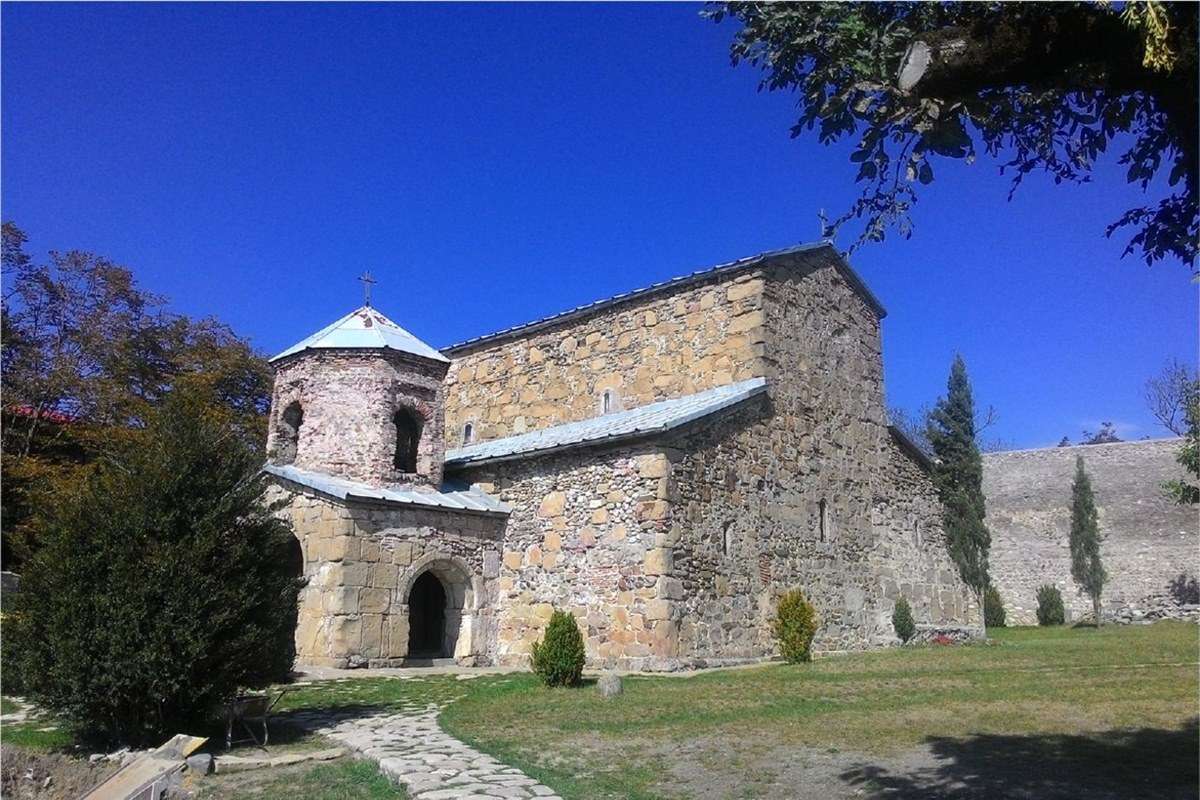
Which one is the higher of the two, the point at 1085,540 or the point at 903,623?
the point at 1085,540

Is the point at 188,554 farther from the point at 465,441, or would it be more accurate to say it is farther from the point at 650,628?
the point at 465,441

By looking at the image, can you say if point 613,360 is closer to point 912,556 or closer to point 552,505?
point 552,505

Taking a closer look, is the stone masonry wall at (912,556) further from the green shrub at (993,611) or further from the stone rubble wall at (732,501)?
the green shrub at (993,611)

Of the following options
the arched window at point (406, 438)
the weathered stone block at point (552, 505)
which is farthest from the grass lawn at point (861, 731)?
the arched window at point (406, 438)

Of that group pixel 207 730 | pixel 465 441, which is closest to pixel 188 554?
pixel 207 730

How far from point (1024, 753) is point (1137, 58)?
5.26m

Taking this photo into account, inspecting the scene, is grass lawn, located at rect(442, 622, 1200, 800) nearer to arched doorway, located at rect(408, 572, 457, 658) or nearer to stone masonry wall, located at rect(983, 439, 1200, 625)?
arched doorway, located at rect(408, 572, 457, 658)

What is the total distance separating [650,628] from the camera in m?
13.6

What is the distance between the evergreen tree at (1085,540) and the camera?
98.8 feet

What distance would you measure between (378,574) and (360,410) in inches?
137

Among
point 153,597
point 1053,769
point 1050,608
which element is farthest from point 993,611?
point 153,597

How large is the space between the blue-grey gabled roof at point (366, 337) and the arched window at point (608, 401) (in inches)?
140

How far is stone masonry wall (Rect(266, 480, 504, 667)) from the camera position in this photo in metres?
14.1

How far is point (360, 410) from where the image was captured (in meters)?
16.6
